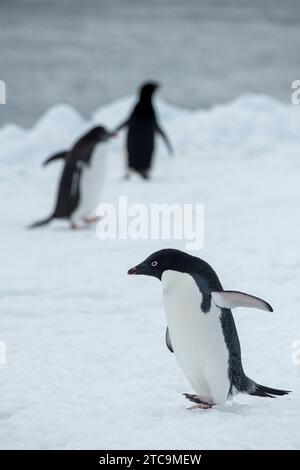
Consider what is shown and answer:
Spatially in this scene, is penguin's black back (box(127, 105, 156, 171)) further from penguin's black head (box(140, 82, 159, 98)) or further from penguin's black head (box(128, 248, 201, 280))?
penguin's black head (box(128, 248, 201, 280))

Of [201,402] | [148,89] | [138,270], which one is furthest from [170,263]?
[148,89]

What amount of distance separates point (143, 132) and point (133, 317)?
385 centimetres

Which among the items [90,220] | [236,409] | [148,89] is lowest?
[236,409]

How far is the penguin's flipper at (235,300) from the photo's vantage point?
1.75 meters

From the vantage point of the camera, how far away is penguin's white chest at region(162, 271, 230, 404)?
1843 mm

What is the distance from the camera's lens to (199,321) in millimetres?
1845

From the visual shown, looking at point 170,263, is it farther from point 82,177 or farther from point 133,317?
point 82,177

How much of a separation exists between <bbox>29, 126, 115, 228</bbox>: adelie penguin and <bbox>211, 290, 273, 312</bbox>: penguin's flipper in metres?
2.94

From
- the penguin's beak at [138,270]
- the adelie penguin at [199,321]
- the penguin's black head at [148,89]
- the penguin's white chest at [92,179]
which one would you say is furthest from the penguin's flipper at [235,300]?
the penguin's black head at [148,89]

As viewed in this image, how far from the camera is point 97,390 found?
2115 millimetres

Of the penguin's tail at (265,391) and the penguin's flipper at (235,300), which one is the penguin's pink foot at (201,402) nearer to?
the penguin's tail at (265,391)
